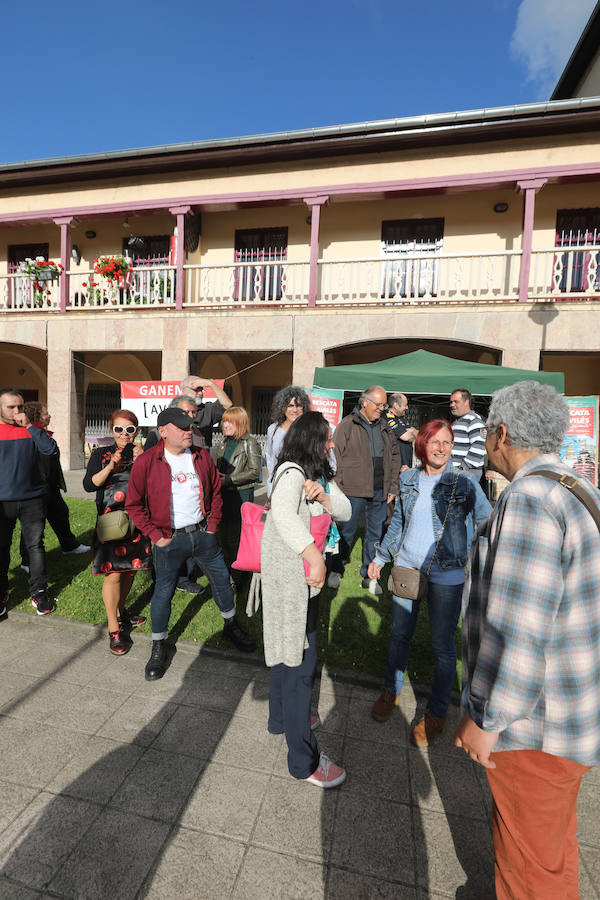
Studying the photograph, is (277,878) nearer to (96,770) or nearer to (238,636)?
(96,770)

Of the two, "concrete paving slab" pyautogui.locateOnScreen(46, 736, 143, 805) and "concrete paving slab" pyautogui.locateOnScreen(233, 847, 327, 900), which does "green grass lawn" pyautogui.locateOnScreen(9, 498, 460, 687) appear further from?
"concrete paving slab" pyautogui.locateOnScreen(233, 847, 327, 900)

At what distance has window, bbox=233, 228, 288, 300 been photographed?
38.0 feet

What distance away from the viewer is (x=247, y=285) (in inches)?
462

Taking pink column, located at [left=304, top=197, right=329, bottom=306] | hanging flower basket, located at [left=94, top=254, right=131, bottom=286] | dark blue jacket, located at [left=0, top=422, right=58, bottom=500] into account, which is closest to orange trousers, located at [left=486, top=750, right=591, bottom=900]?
dark blue jacket, located at [left=0, top=422, right=58, bottom=500]

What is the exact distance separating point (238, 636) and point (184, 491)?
1328mm

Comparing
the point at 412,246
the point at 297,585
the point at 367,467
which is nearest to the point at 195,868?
the point at 297,585

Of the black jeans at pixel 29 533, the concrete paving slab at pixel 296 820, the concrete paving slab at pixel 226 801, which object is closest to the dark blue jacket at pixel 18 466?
the black jeans at pixel 29 533

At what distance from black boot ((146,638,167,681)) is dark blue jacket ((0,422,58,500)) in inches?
77.9

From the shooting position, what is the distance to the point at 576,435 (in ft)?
25.5

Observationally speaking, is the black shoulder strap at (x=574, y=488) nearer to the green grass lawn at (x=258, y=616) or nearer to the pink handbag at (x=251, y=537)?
the pink handbag at (x=251, y=537)

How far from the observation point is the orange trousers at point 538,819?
53.1 inches

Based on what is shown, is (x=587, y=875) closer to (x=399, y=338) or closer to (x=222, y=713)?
(x=222, y=713)

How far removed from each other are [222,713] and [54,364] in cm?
1165

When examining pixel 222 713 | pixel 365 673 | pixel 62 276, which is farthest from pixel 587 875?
pixel 62 276
